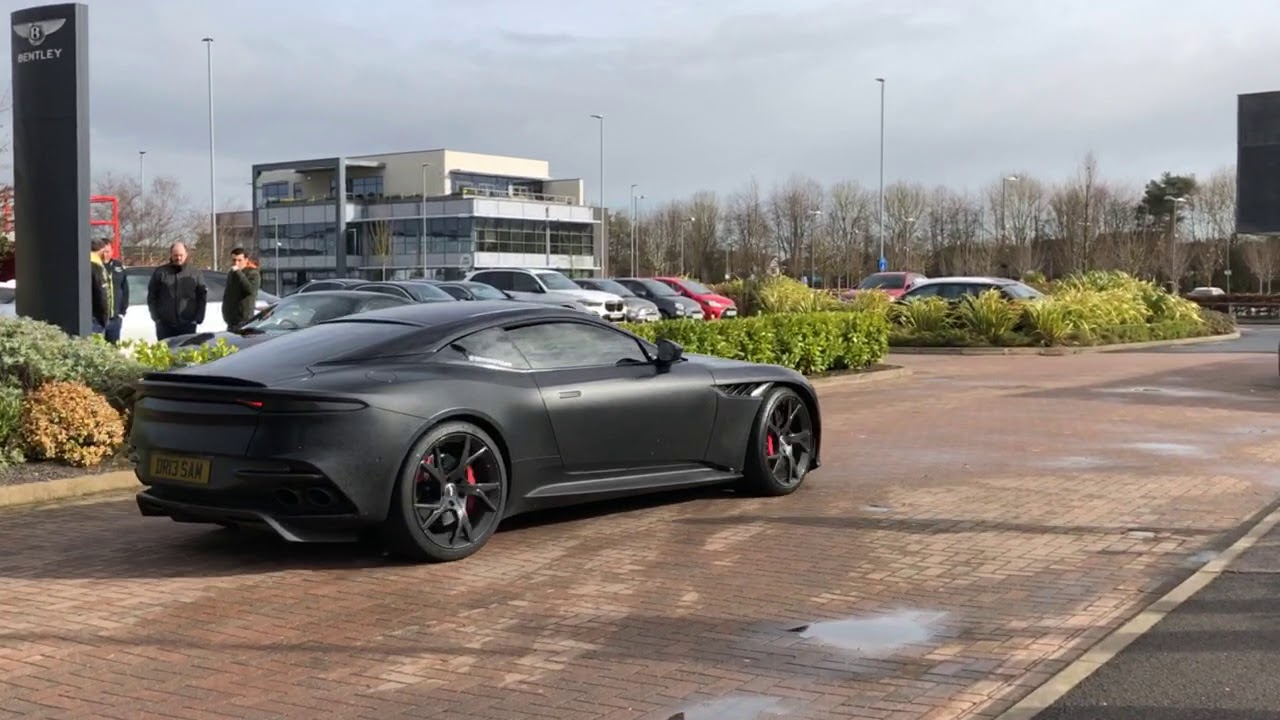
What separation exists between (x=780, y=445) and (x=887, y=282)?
100 feet

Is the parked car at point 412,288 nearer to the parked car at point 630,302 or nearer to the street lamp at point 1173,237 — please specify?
the parked car at point 630,302

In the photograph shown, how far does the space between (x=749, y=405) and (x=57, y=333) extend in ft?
18.2

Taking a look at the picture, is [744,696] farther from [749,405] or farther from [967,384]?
[967,384]

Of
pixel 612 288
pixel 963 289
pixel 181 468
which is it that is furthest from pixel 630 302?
pixel 181 468

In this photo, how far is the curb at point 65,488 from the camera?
344 inches

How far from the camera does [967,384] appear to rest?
61.1ft

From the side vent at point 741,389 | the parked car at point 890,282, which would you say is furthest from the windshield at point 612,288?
the side vent at point 741,389

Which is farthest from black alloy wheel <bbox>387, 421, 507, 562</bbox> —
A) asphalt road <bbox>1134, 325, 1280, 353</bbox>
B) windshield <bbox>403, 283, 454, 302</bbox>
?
asphalt road <bbox>1134, 325, 1280, 353</bbox>

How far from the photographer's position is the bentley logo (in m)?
12.2

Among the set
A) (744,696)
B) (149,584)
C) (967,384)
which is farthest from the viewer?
(967,384)

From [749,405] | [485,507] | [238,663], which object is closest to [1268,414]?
[749,405]

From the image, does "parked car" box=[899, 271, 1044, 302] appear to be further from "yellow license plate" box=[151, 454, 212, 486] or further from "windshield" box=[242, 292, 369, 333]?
"yellow license plate" box=[151, 454, 212, 486]

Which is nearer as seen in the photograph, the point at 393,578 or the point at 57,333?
the point at 393,578

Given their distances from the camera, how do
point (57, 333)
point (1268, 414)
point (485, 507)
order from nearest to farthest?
point (485, 507), point (57, 333), point (1268, 414)
